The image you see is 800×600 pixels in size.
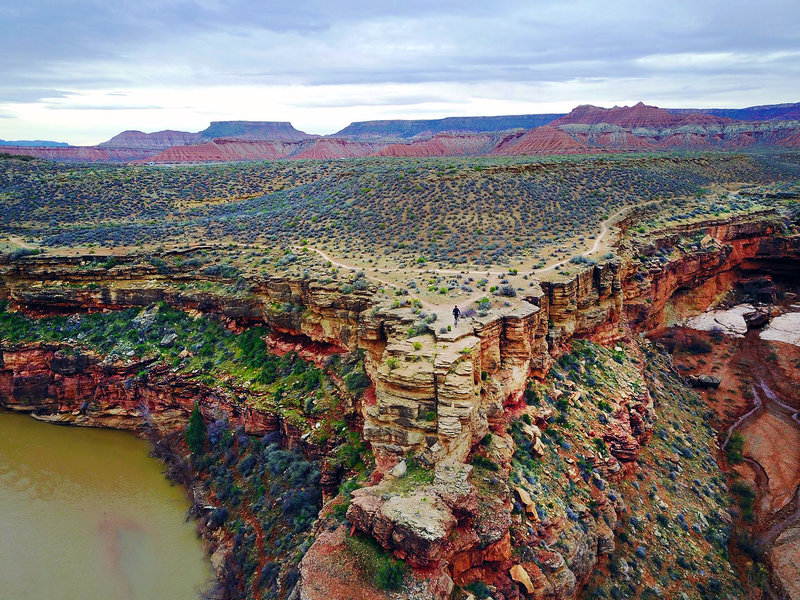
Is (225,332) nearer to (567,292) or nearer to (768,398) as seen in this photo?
(567,292)

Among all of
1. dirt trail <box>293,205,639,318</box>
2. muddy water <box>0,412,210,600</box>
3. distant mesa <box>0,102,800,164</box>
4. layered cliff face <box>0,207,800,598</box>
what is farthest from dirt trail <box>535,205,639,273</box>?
distant mesa <box>0,102,800,164</box>

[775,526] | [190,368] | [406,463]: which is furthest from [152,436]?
[775,526]

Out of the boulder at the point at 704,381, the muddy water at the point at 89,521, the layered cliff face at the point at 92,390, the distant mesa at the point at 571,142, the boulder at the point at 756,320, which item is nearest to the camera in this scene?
the muddy water at the point at 89,521

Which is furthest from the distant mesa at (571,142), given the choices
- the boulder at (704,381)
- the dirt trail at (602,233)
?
the boulder at (704,381)

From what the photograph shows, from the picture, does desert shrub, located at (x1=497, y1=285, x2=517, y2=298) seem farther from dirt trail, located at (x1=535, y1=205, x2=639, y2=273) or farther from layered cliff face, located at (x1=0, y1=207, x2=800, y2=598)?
dirt trail, located at (x1=535, y1=205, x2=639, y2=273)

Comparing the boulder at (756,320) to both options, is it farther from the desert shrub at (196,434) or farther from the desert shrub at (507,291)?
the desert shrub at (196,434)

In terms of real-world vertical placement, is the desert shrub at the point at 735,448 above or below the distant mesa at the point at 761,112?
below
